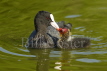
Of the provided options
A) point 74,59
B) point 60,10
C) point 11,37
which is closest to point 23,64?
point 74,59

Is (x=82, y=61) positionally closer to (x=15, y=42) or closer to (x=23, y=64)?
(x=23, y=64)

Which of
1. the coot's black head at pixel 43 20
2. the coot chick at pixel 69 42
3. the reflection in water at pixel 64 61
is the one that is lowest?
the reflection in water at pixel 64 61

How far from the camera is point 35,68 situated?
6.79 meters

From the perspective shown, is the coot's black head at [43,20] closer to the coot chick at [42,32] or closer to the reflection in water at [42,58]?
the coot chick at [42,32]

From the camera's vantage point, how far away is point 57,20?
10477 mm

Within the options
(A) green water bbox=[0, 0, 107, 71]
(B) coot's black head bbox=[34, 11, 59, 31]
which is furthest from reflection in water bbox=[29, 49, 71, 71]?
(B) coot's black head bbox=[34, 11, 59, 31]

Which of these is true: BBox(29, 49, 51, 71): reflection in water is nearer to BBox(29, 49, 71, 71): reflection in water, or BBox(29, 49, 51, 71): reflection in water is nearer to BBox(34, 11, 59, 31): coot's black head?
BBox(29, 49, 71, 71): reflection in water

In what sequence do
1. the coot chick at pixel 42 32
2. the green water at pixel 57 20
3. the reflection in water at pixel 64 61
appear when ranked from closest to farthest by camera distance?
1. the reflection in water at pixel 64 61
2. the green water at pixel 57 20
3. the coot chick at pixel 42 32

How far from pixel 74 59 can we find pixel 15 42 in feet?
6.59

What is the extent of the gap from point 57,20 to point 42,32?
6.58 feet

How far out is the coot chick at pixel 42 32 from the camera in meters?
8.38

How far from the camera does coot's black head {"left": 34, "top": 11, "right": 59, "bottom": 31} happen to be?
27.7 feet

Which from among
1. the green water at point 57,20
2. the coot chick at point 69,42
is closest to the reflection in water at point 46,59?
the green water at point 57,20

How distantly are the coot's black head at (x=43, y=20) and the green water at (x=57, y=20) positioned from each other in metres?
0.61
